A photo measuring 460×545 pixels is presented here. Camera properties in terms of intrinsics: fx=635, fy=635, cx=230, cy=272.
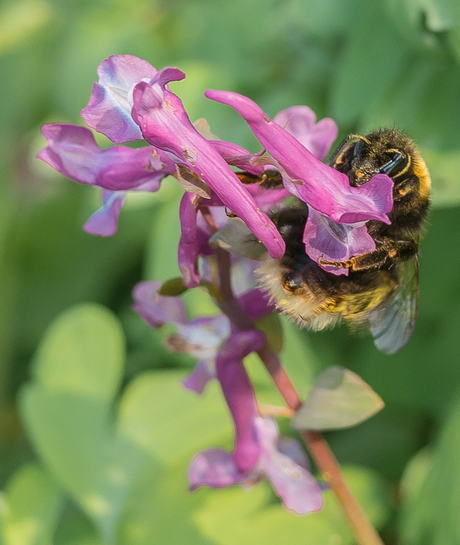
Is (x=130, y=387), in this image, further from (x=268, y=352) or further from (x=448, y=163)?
(x=448, y=163)

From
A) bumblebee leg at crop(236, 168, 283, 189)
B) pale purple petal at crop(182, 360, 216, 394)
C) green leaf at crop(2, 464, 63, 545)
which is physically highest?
bumblebee leg at crop(236, 168, 283, 189)

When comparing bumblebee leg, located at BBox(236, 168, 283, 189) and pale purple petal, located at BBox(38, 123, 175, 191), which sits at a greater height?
bumblebee leg, located at BBox(236, 168, 283, 189)

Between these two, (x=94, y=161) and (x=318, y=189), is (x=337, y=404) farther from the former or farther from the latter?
(x=94, y=161)

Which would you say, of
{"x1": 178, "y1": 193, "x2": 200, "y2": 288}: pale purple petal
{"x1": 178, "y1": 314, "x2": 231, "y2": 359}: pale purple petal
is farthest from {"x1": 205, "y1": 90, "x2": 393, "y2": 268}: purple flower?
{"x1": 178, "y1": 314, "x2": 231, "y2": 359}: pale purple petal

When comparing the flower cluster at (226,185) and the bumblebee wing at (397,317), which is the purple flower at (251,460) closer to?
the flower cluster at (226,185)

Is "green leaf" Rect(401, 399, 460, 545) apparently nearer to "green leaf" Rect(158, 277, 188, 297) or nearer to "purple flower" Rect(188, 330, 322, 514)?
"purple flower" Rect(188, 330, 322, 514)

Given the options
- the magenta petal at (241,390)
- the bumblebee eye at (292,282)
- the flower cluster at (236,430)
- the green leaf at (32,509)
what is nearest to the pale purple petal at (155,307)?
the flower cluster at (236,430)

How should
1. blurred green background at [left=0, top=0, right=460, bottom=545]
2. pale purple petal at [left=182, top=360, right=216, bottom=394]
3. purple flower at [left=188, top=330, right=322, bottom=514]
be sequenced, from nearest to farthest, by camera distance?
1. purple flower at [left=188, top=330, right=322, bottom=514]
2. pale purple petal at [left=182, top=360, right=216, bottom=394]
3. blurred green background at [left=0, top=0, right=460, bottom=545]
